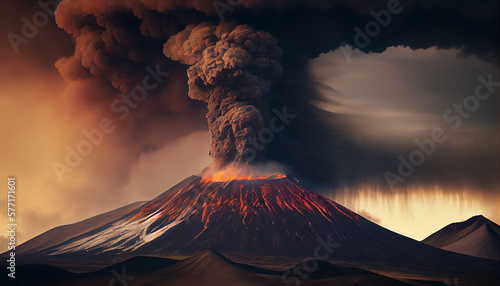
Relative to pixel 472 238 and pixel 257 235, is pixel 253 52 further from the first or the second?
pixel 472 238

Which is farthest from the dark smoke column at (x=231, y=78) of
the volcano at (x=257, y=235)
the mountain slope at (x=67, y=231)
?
the mountain slope at (x=67, y=231)

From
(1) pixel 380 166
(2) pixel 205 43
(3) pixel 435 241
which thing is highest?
(2) pixel 205 43

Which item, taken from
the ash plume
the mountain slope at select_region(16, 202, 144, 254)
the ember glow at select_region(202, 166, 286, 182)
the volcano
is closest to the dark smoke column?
the ash plume

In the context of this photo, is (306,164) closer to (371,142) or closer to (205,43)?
(371,142)

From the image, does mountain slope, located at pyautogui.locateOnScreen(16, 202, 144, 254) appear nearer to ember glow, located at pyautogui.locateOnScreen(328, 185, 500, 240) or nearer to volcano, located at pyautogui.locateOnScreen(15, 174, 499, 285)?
volcano, located at pyautogui.locateOnScreen(15, 174, 499, 285)

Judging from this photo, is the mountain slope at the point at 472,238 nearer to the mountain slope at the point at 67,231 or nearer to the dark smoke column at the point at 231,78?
the dark smoke column at the point at 231,78

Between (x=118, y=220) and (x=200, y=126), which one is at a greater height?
(x=200, y=126)

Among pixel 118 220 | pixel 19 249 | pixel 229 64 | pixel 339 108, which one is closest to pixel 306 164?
pixel 339 108
